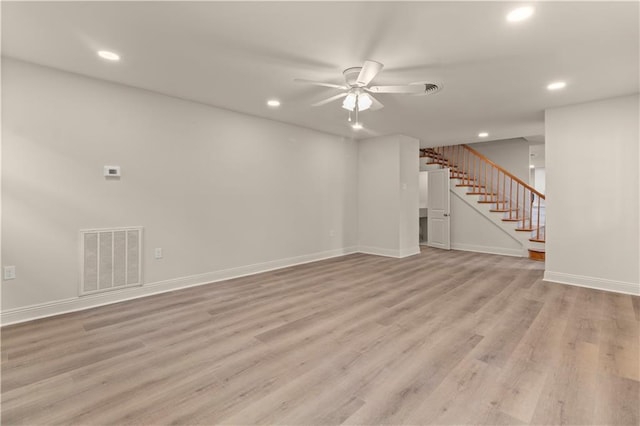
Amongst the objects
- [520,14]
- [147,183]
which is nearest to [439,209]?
[520,14]

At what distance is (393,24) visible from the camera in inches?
95.3

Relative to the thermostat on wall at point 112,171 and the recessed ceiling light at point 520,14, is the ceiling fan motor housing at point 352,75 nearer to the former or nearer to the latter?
the recessed ceiling light at point 520,14

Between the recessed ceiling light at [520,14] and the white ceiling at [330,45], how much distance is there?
58 mm

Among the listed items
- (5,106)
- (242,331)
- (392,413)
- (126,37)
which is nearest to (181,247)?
(242,331)

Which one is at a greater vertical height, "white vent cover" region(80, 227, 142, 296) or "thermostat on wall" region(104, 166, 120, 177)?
"thermostat on wall" region(104, 166, 120, 177)

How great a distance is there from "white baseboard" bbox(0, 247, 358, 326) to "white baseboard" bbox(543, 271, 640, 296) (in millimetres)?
4086

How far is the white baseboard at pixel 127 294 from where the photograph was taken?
3099 millimetres

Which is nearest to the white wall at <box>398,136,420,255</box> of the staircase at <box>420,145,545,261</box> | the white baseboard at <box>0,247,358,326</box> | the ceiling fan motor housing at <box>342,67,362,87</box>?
the staircase at <box>420,145,545,261</box>

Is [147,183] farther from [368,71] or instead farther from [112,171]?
[368,71]

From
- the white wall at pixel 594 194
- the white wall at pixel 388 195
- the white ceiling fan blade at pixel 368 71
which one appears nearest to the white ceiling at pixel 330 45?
the white ceiling fan blade at pixel 368 71

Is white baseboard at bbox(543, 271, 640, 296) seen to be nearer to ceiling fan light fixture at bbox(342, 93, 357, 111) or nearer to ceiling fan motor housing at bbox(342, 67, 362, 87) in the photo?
ceiling fan light fixture at bbox(342, 93, 357, 111)

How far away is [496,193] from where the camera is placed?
8.59m

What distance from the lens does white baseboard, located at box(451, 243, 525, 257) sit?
273 inches

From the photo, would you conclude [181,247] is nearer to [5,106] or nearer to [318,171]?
[5,106]
